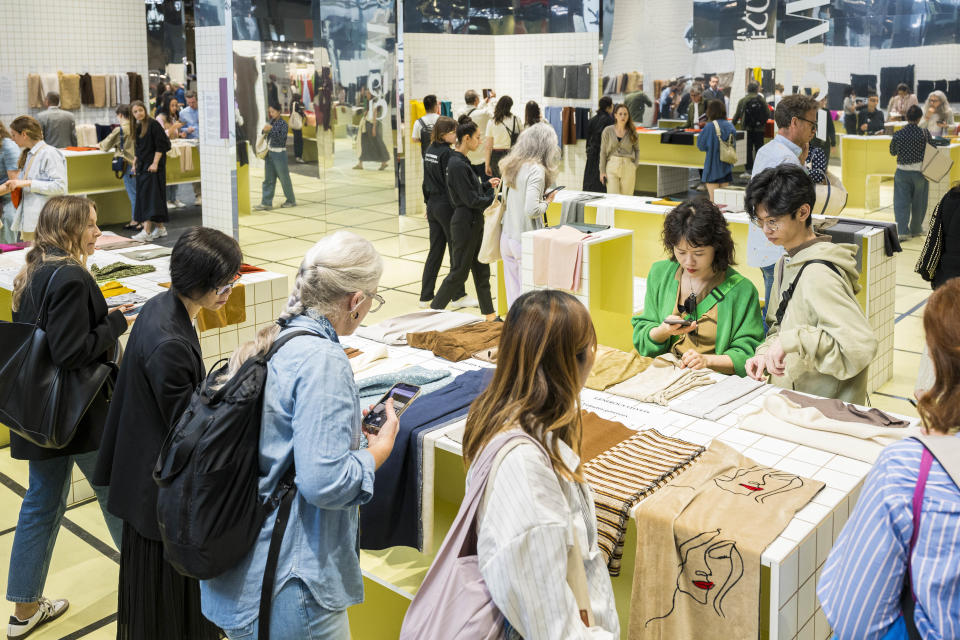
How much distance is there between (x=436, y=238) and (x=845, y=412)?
5.54 m

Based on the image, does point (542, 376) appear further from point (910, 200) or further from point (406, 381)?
point (910, 200)

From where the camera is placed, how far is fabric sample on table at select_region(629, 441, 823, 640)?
241cm

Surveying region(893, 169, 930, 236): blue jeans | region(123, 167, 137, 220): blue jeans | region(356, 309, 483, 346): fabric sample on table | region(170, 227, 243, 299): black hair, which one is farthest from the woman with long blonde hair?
region(893, 169, 930, 236): blue jeans

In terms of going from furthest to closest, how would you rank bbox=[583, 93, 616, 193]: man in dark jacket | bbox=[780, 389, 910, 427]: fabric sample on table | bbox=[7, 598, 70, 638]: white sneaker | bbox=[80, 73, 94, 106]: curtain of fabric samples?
bbox=[80, 73, 94, 106]: curtain of fabric samples < bbox=[583, 93, 616, 193]: man in dark jacket < bbox=[7, 598, 70, 638]: white sneaker < bbox=[780, 389, 910, 427]: fabric sample on table

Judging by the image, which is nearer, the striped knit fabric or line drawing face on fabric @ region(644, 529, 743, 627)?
line drawing face on fabric @ region(644, 529, 743, 627)

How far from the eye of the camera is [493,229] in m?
7.40

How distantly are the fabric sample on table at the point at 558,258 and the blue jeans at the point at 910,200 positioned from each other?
23.8ft

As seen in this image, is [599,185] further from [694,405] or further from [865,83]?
[694,405]

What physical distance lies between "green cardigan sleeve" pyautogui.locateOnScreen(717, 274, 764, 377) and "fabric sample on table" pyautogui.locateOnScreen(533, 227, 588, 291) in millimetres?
1188

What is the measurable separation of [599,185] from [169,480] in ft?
36.5

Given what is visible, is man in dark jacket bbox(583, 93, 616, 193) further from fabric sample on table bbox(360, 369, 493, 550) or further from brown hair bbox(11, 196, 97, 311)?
fabric sample on table bbox(360, 369, 493, 550)

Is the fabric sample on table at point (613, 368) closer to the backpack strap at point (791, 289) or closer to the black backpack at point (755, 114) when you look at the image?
the backpack strap at point (791, 289)

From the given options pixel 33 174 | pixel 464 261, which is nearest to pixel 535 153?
pixel 464 261

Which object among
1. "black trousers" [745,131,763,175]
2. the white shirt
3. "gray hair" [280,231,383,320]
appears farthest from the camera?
"black trousers" [745,131,763,175]
